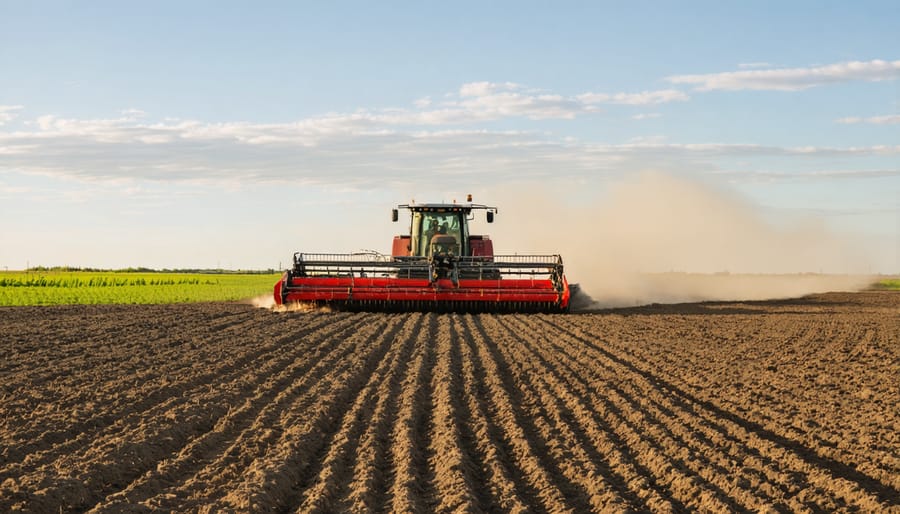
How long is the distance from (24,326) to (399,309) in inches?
305

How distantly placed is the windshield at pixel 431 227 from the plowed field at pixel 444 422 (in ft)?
23.5

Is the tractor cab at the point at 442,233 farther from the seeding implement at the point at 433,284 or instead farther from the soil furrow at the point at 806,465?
the soil furrow at the point at 806,465

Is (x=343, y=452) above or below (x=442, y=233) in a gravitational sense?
below

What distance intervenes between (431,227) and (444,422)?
632 inches

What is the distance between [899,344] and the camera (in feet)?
58.1

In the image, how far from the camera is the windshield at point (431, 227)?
24.7 meters

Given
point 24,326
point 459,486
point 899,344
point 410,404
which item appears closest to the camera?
point 459,486

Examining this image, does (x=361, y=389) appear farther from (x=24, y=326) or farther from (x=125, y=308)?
(x=125, y=308)

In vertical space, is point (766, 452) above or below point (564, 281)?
below

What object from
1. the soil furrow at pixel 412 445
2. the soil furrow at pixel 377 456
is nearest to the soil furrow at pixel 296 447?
the soil furrow at pixel 377 456

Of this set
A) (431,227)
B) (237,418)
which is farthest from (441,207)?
(237,418)

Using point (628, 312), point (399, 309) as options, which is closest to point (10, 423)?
point (399, 309)

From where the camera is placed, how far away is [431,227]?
976 inches

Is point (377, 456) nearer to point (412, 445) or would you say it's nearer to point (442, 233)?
point (412, 445)
